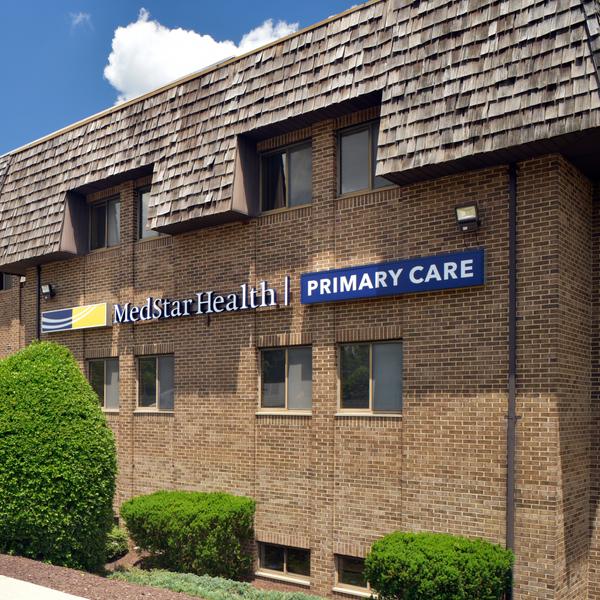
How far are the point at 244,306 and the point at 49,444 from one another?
163 inches

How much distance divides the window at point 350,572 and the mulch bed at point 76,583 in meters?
3.30

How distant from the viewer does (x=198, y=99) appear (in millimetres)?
14672

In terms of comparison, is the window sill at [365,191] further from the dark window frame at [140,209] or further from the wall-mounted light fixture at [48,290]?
the wall-mounted light fixture at [48,290]

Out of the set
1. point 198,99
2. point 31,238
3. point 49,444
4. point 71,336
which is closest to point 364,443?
point 49,444

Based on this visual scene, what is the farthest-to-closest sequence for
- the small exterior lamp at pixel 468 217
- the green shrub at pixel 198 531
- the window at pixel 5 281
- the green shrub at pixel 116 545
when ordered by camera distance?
the window at pixel 5 281, the green shrub at pixel 116 545, the green shrub at pixel 198 531, the small exterior lamp at pixel 468 217

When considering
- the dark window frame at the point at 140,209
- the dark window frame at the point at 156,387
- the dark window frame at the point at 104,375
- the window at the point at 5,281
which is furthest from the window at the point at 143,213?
the window at the point at 5,281

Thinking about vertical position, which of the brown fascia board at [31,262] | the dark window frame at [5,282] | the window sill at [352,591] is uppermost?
the brown fascia board at [31,262]

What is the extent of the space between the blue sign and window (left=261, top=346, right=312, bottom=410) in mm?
1141

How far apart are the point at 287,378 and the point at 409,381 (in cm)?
269

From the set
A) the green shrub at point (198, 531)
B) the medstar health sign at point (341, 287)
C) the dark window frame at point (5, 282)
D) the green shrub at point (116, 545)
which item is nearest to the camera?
the medstar health sign at point (341, 287)

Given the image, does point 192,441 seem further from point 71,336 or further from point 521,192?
point 521,192

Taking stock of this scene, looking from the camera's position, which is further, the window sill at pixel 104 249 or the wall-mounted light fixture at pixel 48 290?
the wall-mounted light fixture at pixel 48 290

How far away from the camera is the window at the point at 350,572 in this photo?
12.1 metres

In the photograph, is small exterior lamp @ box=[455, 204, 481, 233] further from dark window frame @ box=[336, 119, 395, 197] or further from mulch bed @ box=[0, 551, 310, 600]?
mulch bed @ box=[0, 551, 310, 600]
